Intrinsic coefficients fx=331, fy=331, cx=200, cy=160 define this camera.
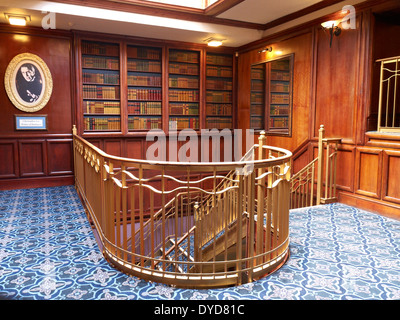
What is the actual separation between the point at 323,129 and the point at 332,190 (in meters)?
0.92

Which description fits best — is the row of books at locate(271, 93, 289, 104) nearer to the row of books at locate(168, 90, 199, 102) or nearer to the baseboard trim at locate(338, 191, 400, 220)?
the row of books at locate(168, 90, 199, 102)

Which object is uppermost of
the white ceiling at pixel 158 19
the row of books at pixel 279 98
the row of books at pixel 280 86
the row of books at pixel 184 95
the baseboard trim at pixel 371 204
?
the white ceiling at pixel 158 19

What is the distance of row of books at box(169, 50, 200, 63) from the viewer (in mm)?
6836

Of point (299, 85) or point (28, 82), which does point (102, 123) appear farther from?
point (299, 85)

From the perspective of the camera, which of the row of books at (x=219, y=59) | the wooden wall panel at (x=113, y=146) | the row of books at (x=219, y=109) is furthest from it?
the row of books at (x=219, y=109)

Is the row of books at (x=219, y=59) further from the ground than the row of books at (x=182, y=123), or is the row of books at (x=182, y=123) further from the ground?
the row of books at (x=219, y=59)

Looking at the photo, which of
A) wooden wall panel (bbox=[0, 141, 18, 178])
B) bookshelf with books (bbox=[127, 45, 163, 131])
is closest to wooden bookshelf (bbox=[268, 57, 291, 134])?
bookshelf with books (bbox=[127, 45, 163, 131])

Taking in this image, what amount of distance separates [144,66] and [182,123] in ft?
4.54

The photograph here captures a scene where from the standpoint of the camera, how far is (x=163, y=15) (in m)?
5.59

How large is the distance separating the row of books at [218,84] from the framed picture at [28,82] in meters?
3.17

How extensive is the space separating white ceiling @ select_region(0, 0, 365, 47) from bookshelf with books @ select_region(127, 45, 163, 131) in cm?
38

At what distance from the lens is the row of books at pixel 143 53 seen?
643 cm

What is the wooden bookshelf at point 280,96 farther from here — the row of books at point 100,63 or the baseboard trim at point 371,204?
the row of books at point 100,63

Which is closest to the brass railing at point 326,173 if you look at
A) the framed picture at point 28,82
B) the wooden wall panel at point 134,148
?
the wooden wall panel at point 134,148
